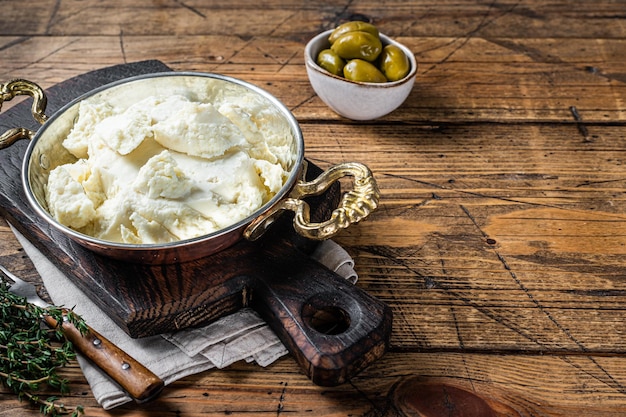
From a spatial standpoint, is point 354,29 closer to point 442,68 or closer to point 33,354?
point 442,68

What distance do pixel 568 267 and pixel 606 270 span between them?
0.07m

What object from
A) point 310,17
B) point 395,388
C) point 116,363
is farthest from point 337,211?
point 310,17

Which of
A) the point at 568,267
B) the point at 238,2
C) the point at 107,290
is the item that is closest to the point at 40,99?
the point at 107,290


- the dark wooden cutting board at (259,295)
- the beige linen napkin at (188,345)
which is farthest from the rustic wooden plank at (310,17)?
the beige linen napkin at (188,345)

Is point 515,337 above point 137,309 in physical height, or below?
below

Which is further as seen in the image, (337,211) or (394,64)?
(394,64)

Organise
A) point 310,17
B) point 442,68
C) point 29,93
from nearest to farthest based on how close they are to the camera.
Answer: point 29,93 < point 442,68 < point 310,17

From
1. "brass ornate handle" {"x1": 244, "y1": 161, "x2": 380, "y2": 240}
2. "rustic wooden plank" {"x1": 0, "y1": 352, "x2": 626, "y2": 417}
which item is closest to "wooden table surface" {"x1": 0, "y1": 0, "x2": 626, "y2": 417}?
"rustic wooden plank" {"x1": 0, "y1": 352, "x2": 626, "y2": 417}

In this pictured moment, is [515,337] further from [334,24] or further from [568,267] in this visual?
[334,24]

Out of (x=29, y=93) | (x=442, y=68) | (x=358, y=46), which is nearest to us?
(x=29, y=93)

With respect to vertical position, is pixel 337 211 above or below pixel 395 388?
above

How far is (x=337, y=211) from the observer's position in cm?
115

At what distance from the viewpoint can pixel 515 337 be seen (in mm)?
1219

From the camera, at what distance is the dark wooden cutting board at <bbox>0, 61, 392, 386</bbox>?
1089 mm
